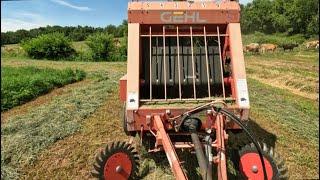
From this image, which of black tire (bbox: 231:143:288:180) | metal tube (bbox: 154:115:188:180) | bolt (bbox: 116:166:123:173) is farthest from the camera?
bolt (bbox: 116:166:123:173)

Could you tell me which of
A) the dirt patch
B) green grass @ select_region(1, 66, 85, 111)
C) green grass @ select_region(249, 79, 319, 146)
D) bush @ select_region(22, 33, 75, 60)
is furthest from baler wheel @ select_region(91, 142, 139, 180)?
bush @ select_region(22, 33, 75, 60)

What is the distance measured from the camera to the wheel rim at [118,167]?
5.20 m

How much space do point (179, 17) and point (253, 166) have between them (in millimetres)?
2433

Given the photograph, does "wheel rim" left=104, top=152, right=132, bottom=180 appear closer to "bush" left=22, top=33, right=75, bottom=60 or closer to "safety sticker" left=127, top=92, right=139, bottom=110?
"safety sticker" left=127, top=92, right=139, bottom=110

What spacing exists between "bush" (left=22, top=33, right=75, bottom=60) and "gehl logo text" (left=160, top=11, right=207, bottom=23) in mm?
24248

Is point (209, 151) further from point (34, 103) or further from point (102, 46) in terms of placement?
point (102, 46)

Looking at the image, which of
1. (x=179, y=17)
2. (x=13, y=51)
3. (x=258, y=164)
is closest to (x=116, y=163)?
(x=258, y=164)

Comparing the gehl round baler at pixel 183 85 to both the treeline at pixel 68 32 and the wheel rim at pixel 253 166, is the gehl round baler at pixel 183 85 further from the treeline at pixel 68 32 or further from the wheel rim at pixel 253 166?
the treeline at pixel 68 32

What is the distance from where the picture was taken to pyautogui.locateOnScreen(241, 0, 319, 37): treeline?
48656mm

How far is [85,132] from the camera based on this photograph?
733 cm

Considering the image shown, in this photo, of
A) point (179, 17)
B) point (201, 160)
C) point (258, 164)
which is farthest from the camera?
point (179, 17)

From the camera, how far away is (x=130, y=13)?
236 inches

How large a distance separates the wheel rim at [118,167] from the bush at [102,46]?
77.0ft

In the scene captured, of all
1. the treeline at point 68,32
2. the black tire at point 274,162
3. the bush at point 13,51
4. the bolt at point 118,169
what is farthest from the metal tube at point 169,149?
the bush at point 13,51
